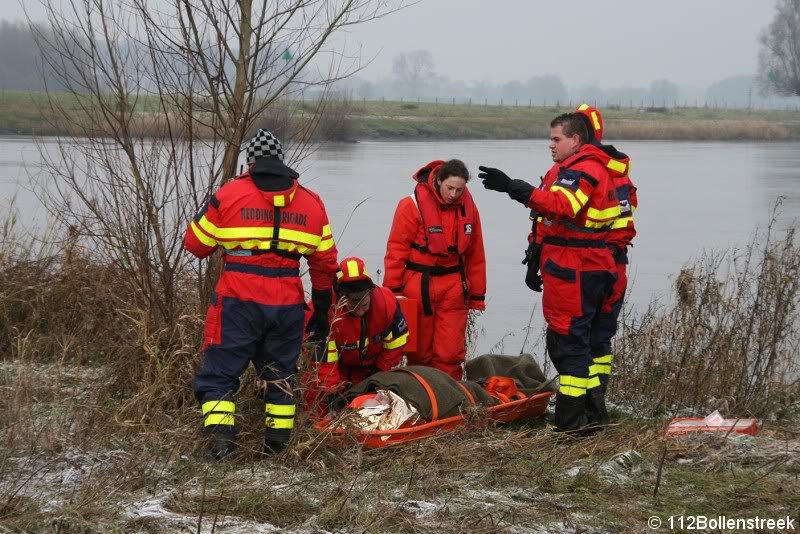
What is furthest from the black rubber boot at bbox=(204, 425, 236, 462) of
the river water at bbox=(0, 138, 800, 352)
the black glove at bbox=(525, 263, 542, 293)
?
the river water at bbox=(0, 138, 800, 352)

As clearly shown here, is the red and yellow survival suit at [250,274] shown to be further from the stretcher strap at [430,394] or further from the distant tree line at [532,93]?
the distant tree line at [532,93]

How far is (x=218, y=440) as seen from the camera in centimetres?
476

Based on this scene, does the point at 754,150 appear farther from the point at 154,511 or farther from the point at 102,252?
the point at 154,511

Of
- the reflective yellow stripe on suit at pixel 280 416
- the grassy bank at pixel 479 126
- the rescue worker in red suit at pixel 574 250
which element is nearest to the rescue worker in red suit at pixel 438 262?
the rescue worker in red suit at pixel 574 250

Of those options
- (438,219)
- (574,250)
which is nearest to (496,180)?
(574,250)

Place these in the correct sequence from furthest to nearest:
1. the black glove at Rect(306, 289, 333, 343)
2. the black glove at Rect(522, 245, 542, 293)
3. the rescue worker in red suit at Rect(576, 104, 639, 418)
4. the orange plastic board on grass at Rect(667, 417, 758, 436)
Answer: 1. the black glove at Rect(522, 245, 542, 293)
2. the rescue worker in red suit at Rect(576, 104, 639, 418)
3. the orange plastic board on grass at Rect(667, 417, 758, 436)
4. the black glove at Rect(306, 289, 333, 343)

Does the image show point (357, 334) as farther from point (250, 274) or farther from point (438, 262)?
point (250, 274)

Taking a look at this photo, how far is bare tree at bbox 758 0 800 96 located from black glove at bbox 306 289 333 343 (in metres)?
74.3

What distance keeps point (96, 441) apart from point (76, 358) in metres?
2.21

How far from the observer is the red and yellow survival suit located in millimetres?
4746

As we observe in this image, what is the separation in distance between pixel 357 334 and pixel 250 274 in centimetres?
113

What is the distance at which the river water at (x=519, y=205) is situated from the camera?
32.1 feet

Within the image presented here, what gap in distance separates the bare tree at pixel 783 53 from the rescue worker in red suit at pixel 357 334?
73.7 meters

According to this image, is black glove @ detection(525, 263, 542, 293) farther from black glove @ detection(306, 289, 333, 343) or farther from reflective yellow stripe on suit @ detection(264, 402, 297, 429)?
reflective yellow stripe on suit @ detection(264, 402, 297, 429)
